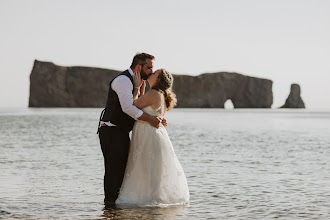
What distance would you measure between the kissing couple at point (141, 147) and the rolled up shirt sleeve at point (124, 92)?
0.08 meters

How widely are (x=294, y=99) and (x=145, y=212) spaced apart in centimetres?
17781

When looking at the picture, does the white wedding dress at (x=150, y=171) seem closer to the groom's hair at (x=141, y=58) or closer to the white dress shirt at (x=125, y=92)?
the white dress shirt at (x=125, y=92)

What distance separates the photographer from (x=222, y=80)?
553 feet

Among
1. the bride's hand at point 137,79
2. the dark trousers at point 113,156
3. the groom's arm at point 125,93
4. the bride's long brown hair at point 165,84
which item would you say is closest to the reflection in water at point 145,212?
the dark trousers at point 113,156

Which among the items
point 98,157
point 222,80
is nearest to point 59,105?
point 222,80

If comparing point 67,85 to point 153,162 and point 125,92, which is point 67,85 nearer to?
point 153,162

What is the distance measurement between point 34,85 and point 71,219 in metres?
148

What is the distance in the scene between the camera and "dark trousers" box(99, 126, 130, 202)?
26.9 feet

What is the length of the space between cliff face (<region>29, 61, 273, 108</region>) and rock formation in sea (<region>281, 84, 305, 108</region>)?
357 inches

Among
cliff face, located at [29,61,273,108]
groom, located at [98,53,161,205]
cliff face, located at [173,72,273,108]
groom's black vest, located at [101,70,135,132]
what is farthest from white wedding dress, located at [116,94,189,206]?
cliff face, located at [173,72,273,108]

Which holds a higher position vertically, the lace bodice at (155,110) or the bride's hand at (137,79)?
the bride's hand at (137,79)

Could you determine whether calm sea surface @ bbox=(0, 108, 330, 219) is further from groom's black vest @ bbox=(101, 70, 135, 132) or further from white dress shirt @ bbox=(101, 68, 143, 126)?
white dress shirt @ bbox=(101, 68, 143, 126)

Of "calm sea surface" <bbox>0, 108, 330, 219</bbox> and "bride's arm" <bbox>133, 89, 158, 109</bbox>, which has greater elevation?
"bride's arm" <bbox>133, 89, 158, 109</bbox>

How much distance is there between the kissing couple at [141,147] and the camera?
816cm
